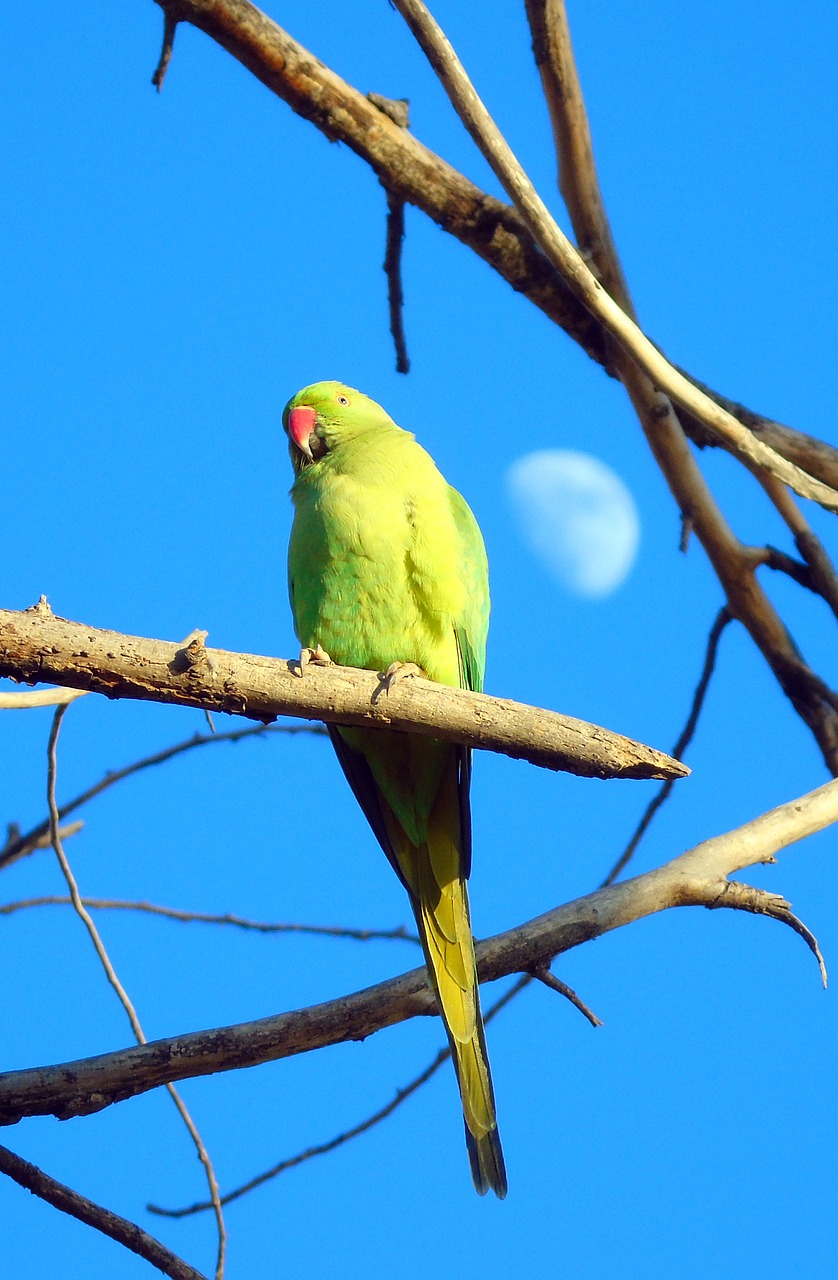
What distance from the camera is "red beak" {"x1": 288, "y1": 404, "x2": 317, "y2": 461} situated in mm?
4293

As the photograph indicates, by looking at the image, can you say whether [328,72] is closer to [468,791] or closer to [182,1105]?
[468,791]

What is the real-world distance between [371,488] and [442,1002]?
65.8 inches

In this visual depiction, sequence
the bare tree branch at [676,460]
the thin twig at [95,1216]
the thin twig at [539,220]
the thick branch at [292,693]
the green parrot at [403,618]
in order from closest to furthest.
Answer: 1. the thick branch at [292,693]
2. the thin twig at [95,1216]
3. the thin twig at [539,220]
4. the green parrot at [403,618]
5. the bare tree branch at [676,460]

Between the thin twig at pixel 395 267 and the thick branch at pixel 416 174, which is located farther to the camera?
the thin twig at pixel 395 267

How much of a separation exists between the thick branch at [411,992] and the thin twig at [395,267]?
238 centimetres

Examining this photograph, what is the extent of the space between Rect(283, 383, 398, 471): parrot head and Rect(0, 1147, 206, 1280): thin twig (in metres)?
2.56

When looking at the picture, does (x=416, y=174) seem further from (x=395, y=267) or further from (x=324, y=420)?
(x=324, y=420)

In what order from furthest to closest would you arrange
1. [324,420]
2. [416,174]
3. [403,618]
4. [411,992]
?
1. [324,420]
2. [416,174]
3. [403,618]
4. [411,992]

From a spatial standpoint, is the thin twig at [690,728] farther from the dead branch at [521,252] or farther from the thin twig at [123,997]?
the thin twig at [123,997]

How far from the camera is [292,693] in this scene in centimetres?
266

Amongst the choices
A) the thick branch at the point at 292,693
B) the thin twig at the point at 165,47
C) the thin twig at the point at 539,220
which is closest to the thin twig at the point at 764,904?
the thick branch at the point at 292,693

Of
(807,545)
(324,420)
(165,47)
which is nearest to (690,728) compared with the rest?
(807,545)

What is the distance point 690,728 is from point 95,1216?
2.59 m

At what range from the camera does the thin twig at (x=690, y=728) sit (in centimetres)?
382
